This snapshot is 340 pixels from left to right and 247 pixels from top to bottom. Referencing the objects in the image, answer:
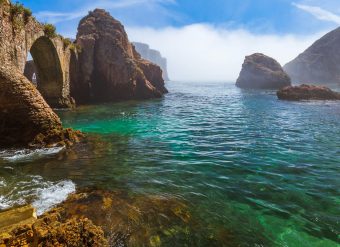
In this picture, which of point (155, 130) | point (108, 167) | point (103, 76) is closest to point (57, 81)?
point (103, 76)

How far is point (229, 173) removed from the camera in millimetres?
12156

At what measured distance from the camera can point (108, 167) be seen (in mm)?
12852

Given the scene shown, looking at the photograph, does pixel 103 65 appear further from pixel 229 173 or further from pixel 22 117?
pixel 229 173

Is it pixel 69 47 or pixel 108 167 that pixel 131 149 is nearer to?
pixel 108 167

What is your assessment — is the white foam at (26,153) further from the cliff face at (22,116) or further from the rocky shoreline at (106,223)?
the rocky shoreline at (106,223)

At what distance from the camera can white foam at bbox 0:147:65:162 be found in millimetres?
13883


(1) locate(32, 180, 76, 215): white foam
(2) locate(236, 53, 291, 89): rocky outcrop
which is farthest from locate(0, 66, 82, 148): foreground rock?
(2) locate(236, 53, 291, 89): rocky outcrop

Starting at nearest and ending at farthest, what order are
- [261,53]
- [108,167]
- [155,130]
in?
1. [108,167]
2. [155,130]
3. [261,53]

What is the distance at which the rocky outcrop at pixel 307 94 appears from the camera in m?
47.9

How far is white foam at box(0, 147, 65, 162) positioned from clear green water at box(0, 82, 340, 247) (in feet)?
1.18

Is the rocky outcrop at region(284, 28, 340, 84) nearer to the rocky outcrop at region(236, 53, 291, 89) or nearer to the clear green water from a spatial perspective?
the rocky outcrop at region(236, 53, 291, 89)

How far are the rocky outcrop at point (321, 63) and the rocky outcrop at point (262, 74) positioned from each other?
2454 inches

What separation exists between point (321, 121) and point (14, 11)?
27.1 metres

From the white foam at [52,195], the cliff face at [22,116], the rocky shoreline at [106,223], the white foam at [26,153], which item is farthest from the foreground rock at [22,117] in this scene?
the rocky shoreline at [106,223]
